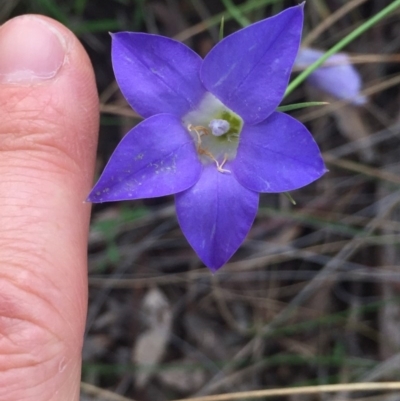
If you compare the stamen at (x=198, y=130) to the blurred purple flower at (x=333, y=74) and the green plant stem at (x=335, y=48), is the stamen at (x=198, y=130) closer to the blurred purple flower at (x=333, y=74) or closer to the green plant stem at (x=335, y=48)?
the green plant stem at (x=335, y=48)

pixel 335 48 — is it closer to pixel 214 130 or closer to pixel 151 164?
pixel 214 130

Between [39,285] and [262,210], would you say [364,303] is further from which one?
[39,285]

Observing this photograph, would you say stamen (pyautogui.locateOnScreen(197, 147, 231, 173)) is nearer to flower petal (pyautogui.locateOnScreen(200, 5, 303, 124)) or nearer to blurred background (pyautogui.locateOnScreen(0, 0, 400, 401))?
flower petal (pyautogui.locateOnScreen(200, 5, 303, 124))

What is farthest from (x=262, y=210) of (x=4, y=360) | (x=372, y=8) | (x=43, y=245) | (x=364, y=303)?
(x=4, y=360)

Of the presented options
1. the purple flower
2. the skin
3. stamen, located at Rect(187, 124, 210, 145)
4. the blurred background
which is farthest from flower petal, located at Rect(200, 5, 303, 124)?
the blurred background

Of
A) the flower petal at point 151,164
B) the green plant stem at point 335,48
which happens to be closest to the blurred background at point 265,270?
the green plant stem at point 335,48

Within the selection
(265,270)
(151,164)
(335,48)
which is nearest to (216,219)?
(151,164)
